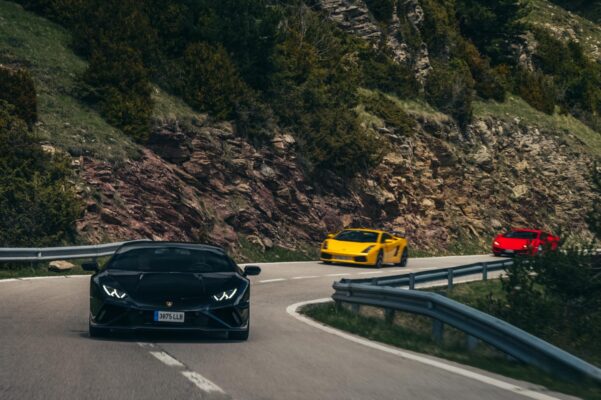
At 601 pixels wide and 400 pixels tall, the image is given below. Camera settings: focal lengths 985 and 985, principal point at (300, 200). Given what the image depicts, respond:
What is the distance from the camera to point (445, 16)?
5831 cm

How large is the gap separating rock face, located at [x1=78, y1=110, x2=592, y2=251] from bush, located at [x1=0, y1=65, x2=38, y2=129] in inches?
85.7

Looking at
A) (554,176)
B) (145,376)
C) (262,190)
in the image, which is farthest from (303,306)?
(554,176)

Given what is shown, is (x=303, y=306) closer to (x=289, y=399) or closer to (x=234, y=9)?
(x=289, y=399)

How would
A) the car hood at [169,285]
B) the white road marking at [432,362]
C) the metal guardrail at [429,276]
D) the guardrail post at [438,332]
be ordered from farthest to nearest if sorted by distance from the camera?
the metal guardrail at [429,276], the guardrail post at [438,332], the car hood at [169,285], the white road marking at [432,362]

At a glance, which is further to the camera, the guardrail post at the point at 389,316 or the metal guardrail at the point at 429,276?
the metal guardrail at the point at 429,276

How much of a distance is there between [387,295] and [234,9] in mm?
26760

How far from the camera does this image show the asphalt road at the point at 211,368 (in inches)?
315

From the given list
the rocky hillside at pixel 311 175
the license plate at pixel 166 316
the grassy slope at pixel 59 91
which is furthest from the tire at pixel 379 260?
the license plate at pixel 166 316

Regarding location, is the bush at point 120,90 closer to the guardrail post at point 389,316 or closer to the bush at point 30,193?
the bush at point 30,193

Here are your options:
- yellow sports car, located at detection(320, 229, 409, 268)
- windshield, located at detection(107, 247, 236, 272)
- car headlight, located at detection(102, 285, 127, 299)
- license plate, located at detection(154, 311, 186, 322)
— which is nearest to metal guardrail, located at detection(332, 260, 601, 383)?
windshield, located at detection(107, 247, 236, 272)

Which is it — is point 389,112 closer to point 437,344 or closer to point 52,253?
point 52,253

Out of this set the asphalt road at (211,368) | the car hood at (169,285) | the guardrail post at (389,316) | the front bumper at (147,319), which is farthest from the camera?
the guardrail post at (389,316)

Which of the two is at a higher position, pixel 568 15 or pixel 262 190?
pixel 568 15

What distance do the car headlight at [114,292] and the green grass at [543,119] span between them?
148 ft
